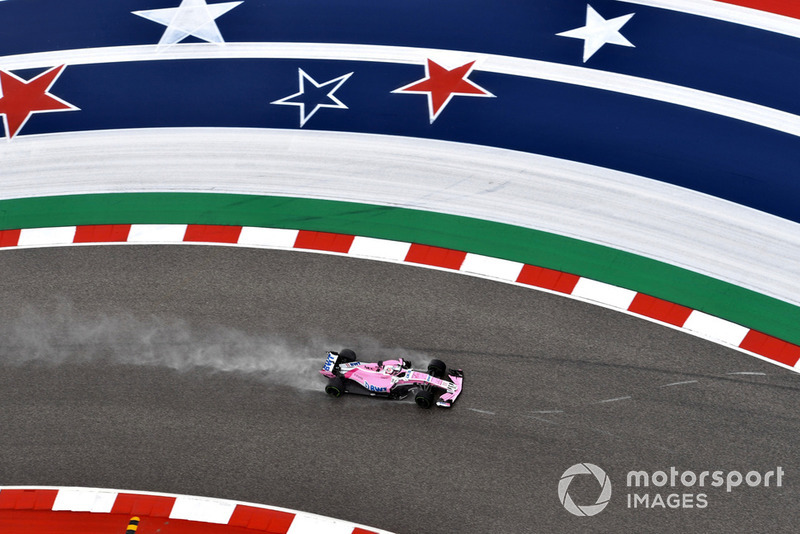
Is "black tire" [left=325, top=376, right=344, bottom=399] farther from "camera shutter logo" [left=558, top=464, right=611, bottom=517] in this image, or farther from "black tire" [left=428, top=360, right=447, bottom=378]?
"camera shutter logo" [left=558, top=464, right=611, bottom=517]

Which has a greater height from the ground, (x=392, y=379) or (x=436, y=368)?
(x=436, y=368)

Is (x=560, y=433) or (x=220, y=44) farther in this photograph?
(x=220, y=44)

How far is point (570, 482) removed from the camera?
13.2 m

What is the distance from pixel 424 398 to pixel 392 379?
2.11 feet

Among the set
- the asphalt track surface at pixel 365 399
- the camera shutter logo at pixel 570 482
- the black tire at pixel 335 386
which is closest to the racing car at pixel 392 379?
the black tire at pixel 335 386

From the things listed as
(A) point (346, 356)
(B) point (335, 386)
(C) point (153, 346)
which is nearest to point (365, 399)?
(B) point (335, 386)

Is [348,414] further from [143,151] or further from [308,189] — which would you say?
[143,151]

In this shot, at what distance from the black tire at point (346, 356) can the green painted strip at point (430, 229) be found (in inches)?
100

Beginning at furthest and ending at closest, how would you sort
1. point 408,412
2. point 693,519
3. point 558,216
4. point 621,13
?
1. point 621,13
2. point 558,216
3. point 408,412
4. point 693,519

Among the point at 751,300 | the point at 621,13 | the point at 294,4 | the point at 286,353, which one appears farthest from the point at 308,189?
the point at 751,300

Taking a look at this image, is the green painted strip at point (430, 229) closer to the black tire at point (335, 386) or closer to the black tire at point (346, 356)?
the black tire at point (346, 356)

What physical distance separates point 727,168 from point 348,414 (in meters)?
8.49

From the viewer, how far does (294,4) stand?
18062 mm

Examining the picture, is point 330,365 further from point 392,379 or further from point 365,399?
point 392,379
